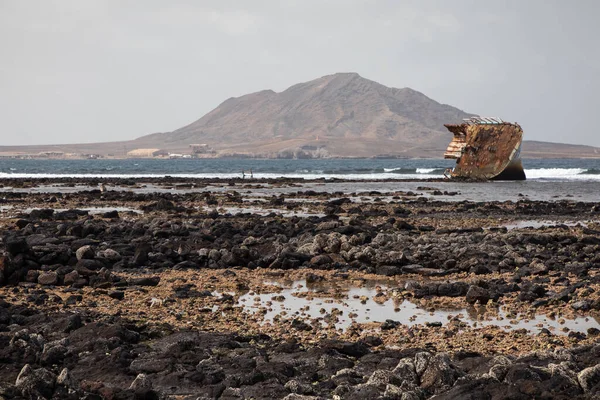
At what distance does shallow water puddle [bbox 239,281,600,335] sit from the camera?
967 centimetres

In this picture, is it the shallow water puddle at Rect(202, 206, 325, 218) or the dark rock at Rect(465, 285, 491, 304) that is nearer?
the dark rock at Rect(465, 285, 491, 304)

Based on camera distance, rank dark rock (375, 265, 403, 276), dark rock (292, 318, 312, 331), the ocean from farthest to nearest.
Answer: the ocean, dark rock (375, 265, 403, 276), dark rock (292, 318, 312, 331)

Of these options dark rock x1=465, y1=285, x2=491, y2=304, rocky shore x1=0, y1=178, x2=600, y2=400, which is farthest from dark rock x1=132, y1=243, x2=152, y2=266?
dark rock x1=465, y1=285, x2=491, y2=304

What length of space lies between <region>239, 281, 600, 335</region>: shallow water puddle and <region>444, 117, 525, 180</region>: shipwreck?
143 ft

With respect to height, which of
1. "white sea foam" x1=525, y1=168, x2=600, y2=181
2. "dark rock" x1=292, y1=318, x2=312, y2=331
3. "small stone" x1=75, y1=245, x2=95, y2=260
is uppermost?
"small stone" x1=75, y1=245, x2=95, y2=260

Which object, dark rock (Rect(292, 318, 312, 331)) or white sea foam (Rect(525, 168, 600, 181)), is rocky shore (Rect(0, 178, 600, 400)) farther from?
white sea foam (Rect(525, 168, 600, 181))

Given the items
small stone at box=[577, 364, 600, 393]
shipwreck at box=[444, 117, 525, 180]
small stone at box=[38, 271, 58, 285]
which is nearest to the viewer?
small stone at box=[577, 364, 600, 393]

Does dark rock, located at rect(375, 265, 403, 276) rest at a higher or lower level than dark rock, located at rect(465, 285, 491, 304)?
lower

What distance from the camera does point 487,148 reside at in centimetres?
5497

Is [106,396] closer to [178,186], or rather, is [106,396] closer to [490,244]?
[490,244]

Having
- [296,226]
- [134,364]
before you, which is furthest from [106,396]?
[296,226]

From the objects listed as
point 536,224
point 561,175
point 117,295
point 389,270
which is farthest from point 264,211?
point 561,175

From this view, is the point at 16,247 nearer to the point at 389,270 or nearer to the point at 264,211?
the point at 389,270

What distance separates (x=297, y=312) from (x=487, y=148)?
47.0m
